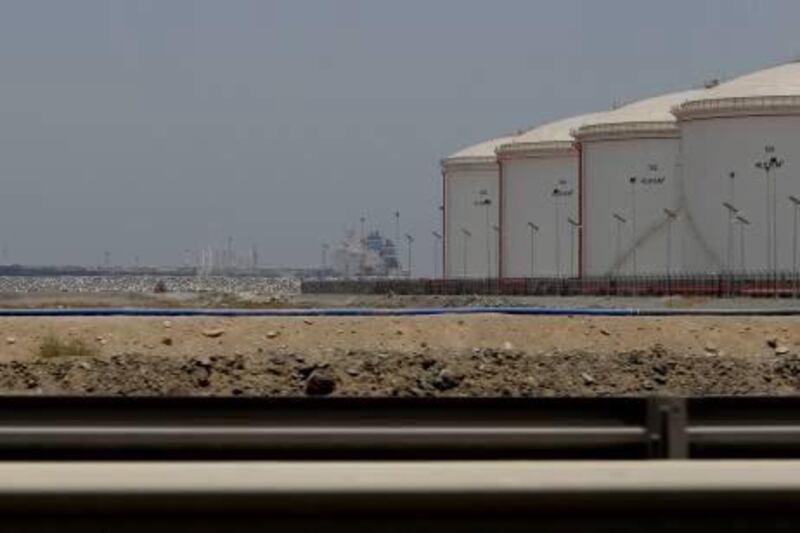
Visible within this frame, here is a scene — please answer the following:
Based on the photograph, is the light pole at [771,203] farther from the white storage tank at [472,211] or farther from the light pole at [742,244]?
the white storage tank at [472,211]

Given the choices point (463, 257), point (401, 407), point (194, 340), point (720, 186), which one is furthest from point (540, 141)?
point (401, 407)

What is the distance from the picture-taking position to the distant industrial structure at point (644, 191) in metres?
66.6

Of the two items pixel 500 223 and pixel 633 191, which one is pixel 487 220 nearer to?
pixel 500 223

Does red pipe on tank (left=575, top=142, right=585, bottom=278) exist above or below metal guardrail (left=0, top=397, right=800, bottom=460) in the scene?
above

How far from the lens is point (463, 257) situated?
99.2 meters

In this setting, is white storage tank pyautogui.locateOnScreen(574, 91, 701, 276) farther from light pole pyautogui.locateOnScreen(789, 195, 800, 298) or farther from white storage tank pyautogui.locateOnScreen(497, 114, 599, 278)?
light pole pyautogui.locateOnScreen(789, 195, 800, 298)

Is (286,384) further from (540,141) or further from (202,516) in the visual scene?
(540,141)

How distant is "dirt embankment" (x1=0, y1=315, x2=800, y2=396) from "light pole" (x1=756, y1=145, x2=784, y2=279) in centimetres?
3550

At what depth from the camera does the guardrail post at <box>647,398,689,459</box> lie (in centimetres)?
501

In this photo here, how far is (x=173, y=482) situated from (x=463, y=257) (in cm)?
9522

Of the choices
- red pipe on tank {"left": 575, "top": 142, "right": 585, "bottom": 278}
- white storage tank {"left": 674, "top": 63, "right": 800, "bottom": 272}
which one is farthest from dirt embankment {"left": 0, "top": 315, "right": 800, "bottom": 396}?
red pipe on tank {"left": 575, "top": 142, "right": 585, "bottom": 278}

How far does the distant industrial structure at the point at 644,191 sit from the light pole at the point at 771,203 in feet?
0.14

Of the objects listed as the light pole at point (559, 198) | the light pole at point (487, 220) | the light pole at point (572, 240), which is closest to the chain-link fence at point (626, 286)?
the light pole at point (572, 240)

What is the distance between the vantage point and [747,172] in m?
66.8
